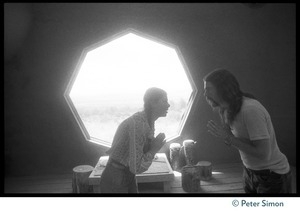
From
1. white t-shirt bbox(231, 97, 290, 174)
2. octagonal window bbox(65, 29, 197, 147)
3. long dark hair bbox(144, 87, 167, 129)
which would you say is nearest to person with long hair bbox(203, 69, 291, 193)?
white t-shirt bbox(231, 97, 290, 174)

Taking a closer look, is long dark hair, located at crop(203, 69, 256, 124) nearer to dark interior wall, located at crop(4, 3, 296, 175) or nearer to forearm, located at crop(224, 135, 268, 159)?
forearm, located at crop(224, 135, 268, 159)

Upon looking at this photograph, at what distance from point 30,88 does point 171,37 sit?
2.17 m

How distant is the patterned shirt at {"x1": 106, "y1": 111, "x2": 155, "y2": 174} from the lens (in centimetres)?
166

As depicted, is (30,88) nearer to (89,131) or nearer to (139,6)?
(89,131)

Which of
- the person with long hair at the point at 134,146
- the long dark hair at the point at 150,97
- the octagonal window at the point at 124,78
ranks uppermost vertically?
the octagonal window at the point at 124,78

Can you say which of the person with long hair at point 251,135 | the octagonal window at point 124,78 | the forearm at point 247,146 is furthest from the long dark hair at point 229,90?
the octagonal window at point 124,78

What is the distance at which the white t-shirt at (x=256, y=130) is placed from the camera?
4.67ft

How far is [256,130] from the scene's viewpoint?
4.66ft

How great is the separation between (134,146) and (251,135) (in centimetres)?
71

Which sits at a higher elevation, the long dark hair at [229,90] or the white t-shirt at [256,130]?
the long dark hair at [229,90]

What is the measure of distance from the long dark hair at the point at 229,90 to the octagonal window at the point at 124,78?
156cm

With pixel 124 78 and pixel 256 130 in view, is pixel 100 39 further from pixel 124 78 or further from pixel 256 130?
pixel 256 130

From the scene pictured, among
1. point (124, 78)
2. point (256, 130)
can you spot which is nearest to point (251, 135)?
point (256, 130)

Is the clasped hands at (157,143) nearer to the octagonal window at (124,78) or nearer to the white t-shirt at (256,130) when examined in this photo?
the white t-shirt at (256,130)
